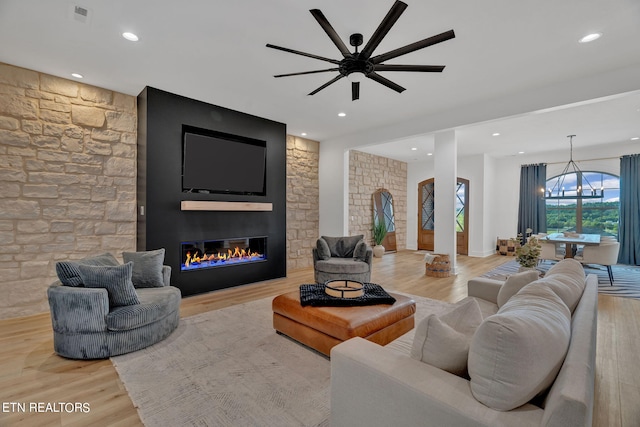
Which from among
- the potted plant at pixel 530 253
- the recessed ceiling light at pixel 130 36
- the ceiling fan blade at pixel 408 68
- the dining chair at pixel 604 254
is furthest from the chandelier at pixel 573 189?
the recessed ceiling light at pixel 130 36

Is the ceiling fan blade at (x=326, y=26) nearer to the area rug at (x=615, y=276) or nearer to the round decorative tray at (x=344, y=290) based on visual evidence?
the round decorative tray at (x=344, y=290)

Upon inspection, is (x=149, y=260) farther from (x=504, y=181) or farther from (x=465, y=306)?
(x=504, y=181)

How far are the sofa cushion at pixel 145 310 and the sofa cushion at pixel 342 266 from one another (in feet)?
7.15

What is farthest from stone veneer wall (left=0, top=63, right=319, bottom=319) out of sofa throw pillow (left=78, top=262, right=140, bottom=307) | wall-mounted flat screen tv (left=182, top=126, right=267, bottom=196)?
sofa throw pillow (left=78, top=262, right=140, bottom=307)

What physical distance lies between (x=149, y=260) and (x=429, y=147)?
6.58 metres

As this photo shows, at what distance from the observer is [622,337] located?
9.77 ft

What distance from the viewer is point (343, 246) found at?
512cm

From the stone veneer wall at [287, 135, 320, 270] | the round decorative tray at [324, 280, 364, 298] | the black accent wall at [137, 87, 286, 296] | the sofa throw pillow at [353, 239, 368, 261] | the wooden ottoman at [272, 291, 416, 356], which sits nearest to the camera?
the wooden ottoman at [272, 291, 416, 356]

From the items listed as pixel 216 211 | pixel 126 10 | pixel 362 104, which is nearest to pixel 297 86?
pixel 362 104

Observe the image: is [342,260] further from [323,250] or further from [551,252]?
[551,252]

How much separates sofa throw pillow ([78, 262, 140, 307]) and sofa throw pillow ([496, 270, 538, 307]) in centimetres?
319

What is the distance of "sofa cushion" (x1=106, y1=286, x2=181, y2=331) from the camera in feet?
8.14

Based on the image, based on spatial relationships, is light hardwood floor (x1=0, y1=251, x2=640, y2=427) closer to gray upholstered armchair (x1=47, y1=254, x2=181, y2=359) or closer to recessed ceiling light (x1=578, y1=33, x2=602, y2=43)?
gray upholstered armchair (x1=47, y1=254, x2=181, y2=359)

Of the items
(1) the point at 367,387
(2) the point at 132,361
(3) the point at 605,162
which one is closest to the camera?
(1) the point at 367,387
